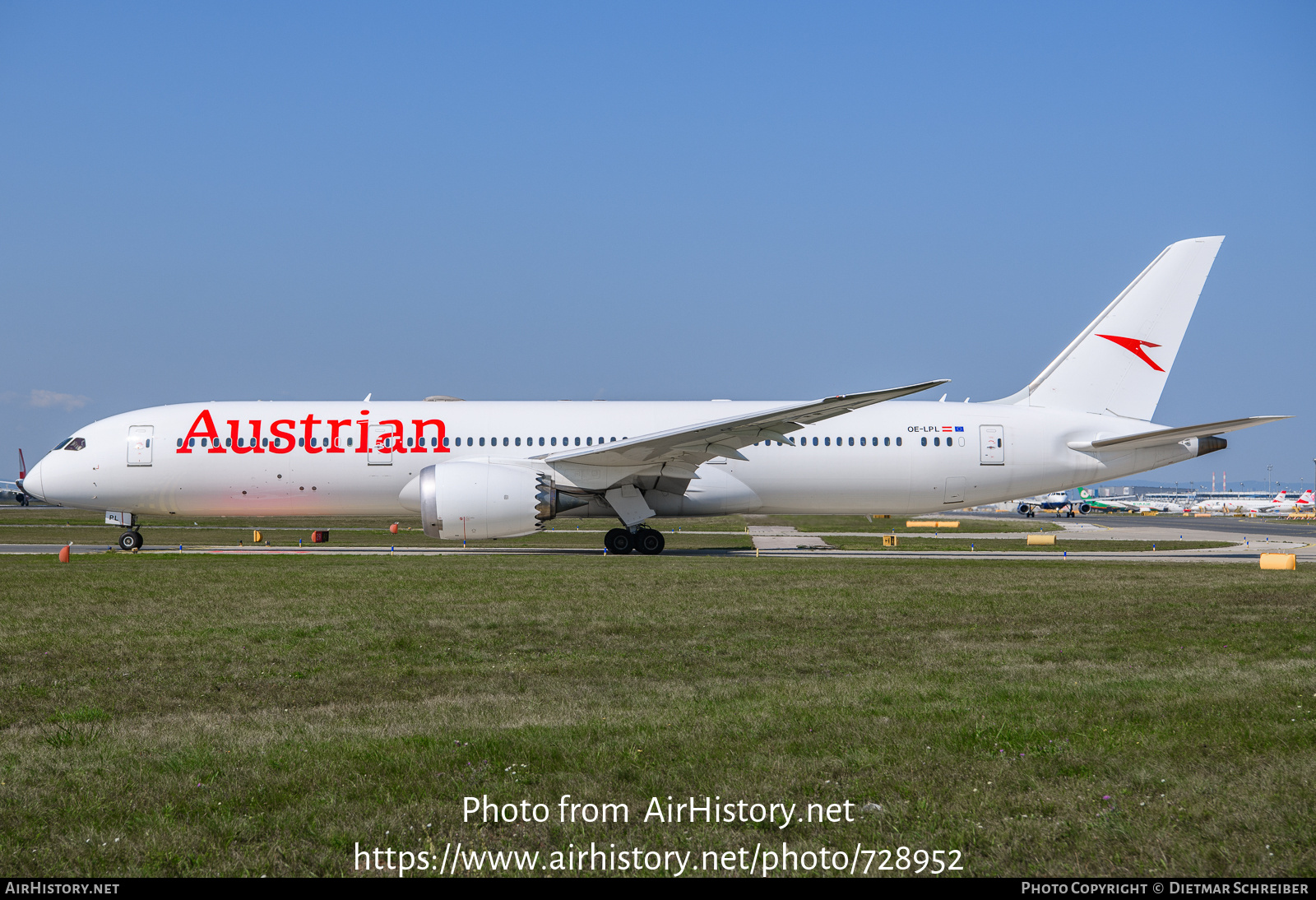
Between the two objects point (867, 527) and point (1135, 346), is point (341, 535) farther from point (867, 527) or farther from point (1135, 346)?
point (1135, 346)

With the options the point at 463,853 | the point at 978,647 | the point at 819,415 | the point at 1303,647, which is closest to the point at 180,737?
the point at 463,853

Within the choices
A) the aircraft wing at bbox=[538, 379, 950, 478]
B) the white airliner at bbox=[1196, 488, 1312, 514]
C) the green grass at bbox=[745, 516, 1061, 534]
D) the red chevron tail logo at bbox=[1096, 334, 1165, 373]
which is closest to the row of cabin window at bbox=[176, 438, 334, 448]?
the aircraft wing at bbox=[538, 379, 950, 478]

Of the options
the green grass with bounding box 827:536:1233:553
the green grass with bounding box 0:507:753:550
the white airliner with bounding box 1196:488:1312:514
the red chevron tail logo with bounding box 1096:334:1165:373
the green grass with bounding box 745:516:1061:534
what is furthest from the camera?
the white airliner with bounding box 1196:488:1312:514

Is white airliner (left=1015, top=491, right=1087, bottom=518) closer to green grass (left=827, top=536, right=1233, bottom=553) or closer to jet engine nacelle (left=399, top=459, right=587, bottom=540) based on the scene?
green grass (left=827, top=536, right=1233, bottom=553)

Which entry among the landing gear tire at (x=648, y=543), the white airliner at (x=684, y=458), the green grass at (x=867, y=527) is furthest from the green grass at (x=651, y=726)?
the green grass at (x=867, y=527)

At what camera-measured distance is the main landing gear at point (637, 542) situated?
22.3 metres

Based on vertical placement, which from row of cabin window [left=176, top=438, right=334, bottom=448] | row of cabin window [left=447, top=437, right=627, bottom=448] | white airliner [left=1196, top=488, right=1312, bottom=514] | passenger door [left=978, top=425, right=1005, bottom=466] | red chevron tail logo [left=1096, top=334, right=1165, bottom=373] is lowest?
white airliner [left=1196, top=488, right=1312, bottom=514]

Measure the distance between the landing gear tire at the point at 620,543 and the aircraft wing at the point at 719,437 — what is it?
2.10 metres

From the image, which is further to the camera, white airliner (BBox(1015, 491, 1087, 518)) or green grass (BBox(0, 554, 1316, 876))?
white airliner (BBox(1015, 491, 1087, 518))

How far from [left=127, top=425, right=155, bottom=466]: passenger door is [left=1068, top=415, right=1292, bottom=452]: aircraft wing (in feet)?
72.4

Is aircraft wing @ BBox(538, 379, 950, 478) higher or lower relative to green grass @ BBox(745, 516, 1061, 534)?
higher

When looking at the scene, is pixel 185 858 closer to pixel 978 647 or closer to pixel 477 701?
pixel 477 701

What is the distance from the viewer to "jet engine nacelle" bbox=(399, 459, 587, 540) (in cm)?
Answer: 2028

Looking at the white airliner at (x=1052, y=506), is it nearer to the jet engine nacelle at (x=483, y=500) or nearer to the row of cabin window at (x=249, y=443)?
the jet engine nacelle at (x=483, y=500)
